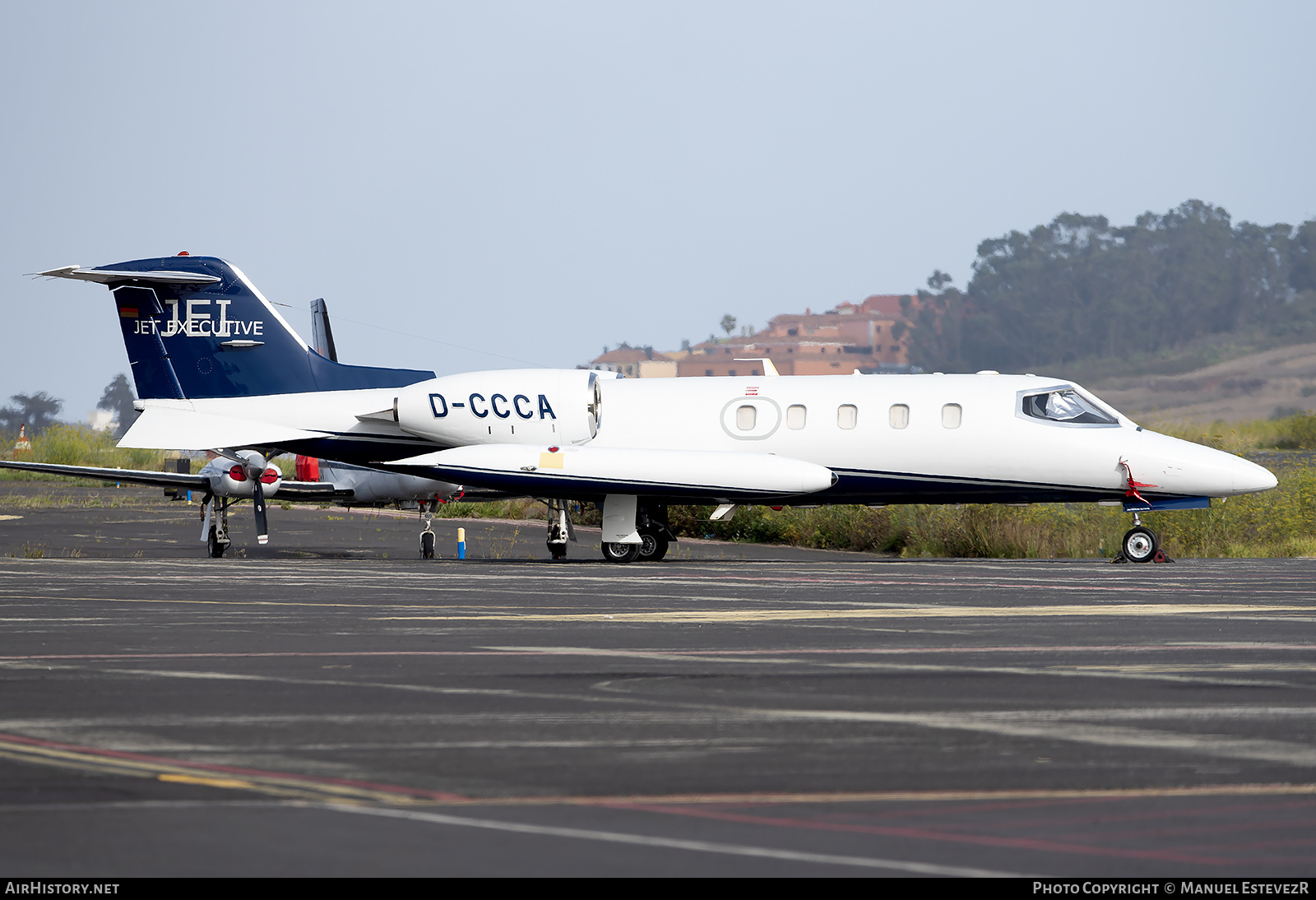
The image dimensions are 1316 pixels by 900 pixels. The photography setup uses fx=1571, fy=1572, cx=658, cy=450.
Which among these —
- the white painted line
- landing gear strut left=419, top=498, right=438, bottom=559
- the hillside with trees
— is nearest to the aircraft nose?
landing gear strut left=419, top=498, right=438, bottom=559

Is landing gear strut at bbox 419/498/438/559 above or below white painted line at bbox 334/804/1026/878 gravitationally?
above

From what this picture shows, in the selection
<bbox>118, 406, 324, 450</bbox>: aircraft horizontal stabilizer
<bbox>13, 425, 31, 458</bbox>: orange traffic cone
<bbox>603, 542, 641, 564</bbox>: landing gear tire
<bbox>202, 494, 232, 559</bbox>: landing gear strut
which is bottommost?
<bbox>603, 542, 641, 564</bbox>: landing gear tire

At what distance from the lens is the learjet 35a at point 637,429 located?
26.3 m

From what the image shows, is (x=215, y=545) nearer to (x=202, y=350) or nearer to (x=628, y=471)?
(x=202, y=350)

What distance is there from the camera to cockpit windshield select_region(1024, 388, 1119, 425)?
26531mm

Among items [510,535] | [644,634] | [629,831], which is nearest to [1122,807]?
[629,831]

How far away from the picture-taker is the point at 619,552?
27.8 metres

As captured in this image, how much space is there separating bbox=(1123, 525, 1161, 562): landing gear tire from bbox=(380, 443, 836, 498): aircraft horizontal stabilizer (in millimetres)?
5059

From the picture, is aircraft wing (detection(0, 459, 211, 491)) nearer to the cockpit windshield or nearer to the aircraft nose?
the cockpit windshield

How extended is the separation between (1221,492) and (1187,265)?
347ft

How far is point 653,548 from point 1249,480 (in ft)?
33.9

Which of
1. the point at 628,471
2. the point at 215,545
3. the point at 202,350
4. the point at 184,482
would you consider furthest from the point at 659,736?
the point at 184,482

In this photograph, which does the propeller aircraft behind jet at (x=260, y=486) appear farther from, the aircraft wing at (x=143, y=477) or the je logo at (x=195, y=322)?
the je logo at (x=195, y=322)

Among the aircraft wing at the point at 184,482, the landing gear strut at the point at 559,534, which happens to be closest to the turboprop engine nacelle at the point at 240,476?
the aircraft wing at the point at 184,482
